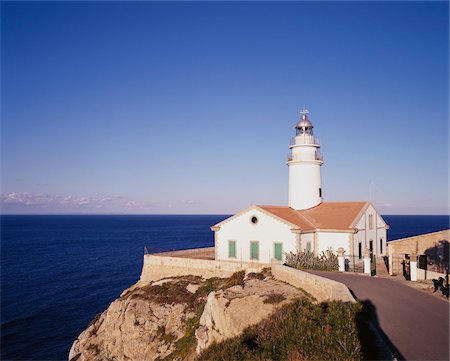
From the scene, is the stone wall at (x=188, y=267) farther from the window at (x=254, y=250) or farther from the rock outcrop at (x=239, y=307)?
the rock outcrop at (x=239, y=307)

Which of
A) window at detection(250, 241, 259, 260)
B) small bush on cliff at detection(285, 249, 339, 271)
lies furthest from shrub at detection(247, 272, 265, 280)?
window at detection(250, 241, 259, 260)

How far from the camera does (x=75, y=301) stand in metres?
38.0

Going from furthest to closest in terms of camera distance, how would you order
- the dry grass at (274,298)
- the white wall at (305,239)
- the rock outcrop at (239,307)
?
the white wall at (305,239)
the dry grass at (274,298)
the rock outcrop at (239,307)

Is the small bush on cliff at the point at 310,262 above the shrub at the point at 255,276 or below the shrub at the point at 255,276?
above

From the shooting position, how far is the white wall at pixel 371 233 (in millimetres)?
25584

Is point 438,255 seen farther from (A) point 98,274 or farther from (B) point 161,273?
(A) point 98,274

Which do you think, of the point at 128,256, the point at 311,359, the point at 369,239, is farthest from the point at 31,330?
the point at 128,256

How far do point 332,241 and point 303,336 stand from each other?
1643 cm

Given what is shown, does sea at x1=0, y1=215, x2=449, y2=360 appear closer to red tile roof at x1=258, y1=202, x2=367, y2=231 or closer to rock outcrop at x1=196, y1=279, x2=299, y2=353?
rock outcrop at x1=196, y1=279, x2=299, y2=353

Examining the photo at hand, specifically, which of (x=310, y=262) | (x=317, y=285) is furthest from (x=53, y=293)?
(x=317, y=285)

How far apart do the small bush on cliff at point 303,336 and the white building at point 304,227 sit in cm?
1178

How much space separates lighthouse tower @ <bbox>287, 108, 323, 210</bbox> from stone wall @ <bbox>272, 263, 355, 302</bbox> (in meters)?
12.3

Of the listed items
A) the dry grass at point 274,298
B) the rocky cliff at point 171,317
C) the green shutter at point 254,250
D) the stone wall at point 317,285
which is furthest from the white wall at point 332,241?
the dry grass at point 274,298

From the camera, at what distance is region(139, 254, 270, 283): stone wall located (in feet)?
77.4
